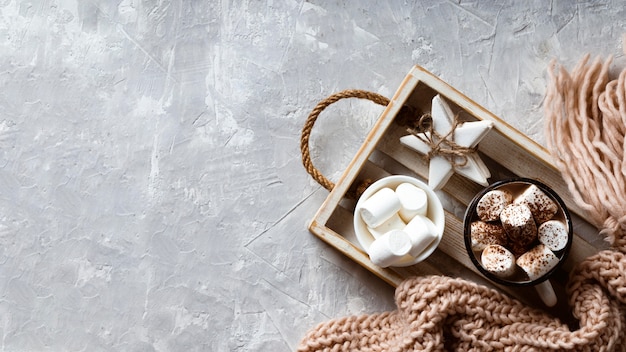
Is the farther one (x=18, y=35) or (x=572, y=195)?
(x=18, y=35)

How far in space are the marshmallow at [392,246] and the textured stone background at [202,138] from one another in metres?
0.10

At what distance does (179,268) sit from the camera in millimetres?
1051

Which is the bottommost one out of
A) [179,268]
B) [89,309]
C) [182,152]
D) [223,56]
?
[89,309]

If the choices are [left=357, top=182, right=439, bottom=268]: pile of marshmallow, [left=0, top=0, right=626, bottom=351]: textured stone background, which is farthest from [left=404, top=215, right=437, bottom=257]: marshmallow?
[left=0, top=0, right=626, bottom=351]: textured stone background

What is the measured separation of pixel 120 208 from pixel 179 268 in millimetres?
128

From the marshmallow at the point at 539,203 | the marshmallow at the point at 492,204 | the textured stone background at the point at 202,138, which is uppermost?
the marshmallow at the point at 539,203

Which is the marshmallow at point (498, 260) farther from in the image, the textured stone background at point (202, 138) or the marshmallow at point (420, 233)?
the textured stone background at point (202, 138)

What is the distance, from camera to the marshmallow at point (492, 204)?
93cm

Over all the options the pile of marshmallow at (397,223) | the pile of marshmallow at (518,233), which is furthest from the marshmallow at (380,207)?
the pile of marshmallow at (518,233)

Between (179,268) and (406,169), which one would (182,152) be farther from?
(406,169)

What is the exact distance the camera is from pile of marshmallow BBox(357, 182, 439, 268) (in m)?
0.93

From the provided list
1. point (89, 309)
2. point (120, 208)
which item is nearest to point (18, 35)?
point (120, 208)

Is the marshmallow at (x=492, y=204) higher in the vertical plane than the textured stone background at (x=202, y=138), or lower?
higher

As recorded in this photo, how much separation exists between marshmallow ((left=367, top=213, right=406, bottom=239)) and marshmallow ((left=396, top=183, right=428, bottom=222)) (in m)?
0.01
